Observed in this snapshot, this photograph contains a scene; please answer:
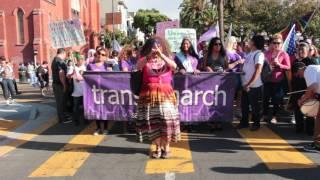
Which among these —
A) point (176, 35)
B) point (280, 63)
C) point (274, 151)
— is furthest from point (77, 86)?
point (176, 35)

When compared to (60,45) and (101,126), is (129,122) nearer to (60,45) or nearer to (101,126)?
(101,126)

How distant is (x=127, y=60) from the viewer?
11.5 meters

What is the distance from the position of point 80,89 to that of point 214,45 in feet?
9.83

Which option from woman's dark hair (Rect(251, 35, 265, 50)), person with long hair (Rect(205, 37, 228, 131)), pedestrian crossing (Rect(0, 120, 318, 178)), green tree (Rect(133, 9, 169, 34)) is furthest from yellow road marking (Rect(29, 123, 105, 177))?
green tree (Rect(133, 9, 169, 34))

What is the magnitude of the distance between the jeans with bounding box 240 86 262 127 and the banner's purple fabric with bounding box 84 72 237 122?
310mm

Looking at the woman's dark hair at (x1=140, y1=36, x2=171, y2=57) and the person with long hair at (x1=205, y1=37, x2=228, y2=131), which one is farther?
the person with long hair at (x1=205, y1=37, x2=228, y2=131)

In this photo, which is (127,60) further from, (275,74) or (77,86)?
(275,74)

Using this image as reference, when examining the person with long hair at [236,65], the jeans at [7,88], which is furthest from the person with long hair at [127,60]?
the jeans at [7,88]

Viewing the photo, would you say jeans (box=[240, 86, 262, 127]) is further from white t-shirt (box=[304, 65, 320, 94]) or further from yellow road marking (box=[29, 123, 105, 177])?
yellow road marking (box=[29, 123, 105, 177])

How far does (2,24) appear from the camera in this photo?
169ft

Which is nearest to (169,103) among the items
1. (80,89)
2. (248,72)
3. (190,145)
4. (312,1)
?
(190,145)

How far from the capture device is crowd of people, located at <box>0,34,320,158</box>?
7.71 metres

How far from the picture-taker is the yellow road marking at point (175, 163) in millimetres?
7137

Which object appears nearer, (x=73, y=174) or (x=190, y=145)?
(x=73, y=174)
